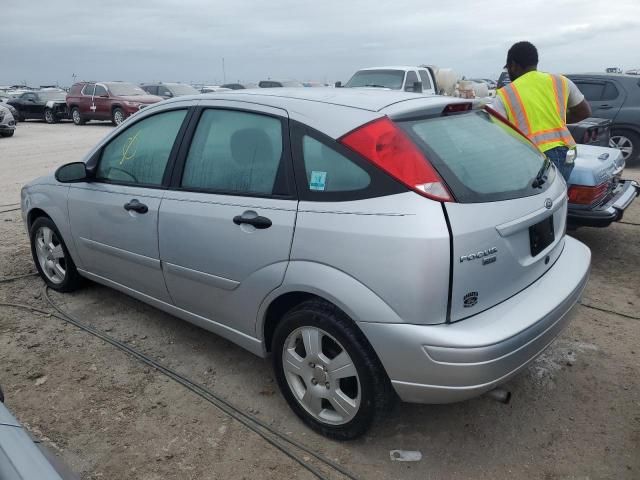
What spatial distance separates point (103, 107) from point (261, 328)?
20.3 metres

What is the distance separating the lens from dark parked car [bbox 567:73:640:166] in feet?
32.0

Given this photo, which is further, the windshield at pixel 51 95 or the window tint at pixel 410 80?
the windshield at pixel 51 95

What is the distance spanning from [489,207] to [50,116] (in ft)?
→ 85.1

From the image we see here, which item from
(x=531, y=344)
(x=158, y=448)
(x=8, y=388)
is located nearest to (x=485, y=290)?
(x=531, y=344)

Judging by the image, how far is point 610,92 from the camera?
9.91m

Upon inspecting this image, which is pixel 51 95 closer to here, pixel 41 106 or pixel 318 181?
pixel 41 106

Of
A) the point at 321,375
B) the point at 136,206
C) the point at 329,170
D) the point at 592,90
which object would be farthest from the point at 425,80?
the point at 321,375

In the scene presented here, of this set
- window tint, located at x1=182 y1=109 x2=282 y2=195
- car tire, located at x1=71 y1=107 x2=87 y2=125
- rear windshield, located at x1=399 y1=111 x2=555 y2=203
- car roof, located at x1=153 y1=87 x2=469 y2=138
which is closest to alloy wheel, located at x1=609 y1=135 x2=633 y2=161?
rear windshield, located at x1=399 y1=111 x2=555 y2=203

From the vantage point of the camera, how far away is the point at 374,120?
238cm

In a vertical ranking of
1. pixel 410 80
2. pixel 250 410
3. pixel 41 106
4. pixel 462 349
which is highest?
pixel 410 80

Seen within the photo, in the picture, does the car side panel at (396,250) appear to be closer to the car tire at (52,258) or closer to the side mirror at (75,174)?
the side mirror at (75,174)

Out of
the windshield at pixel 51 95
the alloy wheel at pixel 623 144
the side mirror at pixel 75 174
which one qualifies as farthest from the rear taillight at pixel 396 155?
the windshield at pixel 51 95

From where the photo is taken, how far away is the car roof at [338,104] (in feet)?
7.98

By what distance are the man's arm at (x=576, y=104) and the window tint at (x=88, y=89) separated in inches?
808
